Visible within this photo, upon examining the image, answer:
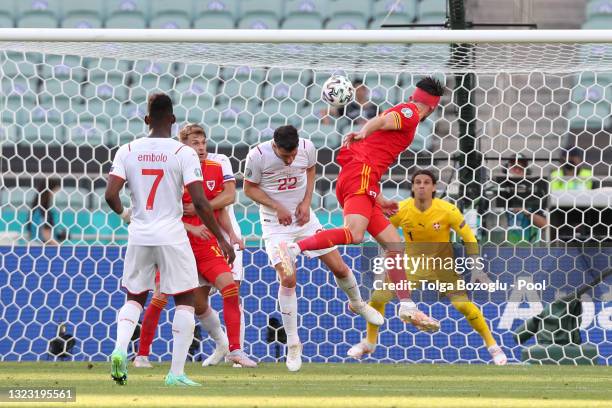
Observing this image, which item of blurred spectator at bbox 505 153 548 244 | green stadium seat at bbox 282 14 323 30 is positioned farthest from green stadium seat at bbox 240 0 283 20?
blurred spectator at bbox 505 153 548 244

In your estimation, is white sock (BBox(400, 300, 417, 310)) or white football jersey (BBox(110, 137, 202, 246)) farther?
white sock (BBox(400, 300, 417, 310))

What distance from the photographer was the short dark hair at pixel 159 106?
223 inches

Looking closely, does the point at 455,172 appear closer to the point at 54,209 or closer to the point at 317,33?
the point at 317,33

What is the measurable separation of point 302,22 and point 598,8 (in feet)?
11.8

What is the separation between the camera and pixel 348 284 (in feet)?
25.6

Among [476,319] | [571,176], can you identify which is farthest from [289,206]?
[571,176]

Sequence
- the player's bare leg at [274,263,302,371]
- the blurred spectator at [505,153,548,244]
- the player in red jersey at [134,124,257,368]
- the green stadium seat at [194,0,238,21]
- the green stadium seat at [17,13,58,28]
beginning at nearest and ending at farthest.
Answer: the player's bare leg at [274,263,302,371]
the player in red jersey at [134,124,257,368]
the blurred spectator at [505,153,548,244]
the green stadium seat at [17,13,58,28]
the green stadium seat at [194,0,238,21]

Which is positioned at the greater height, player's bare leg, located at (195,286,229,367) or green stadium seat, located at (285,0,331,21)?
green stadium seat, located at (285,0,331,21)

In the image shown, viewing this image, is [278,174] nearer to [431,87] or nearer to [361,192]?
[361,192]

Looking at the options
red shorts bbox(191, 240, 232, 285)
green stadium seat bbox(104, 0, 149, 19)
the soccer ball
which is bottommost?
red shorts bbox(191, 240, 232, 285)

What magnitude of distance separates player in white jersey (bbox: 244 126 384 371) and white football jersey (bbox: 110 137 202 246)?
1941 mm

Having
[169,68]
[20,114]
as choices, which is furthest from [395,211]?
[20,114]

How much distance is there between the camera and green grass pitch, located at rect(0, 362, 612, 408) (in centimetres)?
497

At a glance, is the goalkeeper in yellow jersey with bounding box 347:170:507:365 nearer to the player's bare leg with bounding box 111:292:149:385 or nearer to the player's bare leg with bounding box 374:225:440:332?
the player's bare leg with bounding box 374:225:440:332
